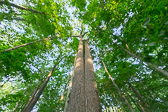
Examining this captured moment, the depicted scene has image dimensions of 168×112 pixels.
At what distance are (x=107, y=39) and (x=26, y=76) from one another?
5535 millimetres

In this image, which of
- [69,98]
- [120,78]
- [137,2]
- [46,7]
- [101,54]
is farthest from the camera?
[101,54]

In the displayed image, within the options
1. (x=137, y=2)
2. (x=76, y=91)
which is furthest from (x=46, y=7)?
(x=76, y=91)

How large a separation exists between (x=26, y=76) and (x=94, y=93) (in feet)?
16.8

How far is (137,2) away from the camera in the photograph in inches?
102

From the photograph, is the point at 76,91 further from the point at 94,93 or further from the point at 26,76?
the point at 26,76

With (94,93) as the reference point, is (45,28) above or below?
above

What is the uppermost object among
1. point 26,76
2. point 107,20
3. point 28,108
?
point 107,20

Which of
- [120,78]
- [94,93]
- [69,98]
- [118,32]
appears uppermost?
[118,32]

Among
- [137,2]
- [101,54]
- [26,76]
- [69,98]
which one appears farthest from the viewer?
[101,54]

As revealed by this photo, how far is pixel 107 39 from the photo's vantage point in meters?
4.34

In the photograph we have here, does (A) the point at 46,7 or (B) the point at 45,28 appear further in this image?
(B) the point at 45,28

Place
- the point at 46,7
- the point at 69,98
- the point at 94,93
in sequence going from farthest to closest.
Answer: the point at 46,7
the point at 94,93
the point at 69,98

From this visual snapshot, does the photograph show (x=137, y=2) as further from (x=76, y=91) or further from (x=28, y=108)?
(x=28, y=108)

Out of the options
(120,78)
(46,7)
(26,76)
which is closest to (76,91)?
(120,78)
